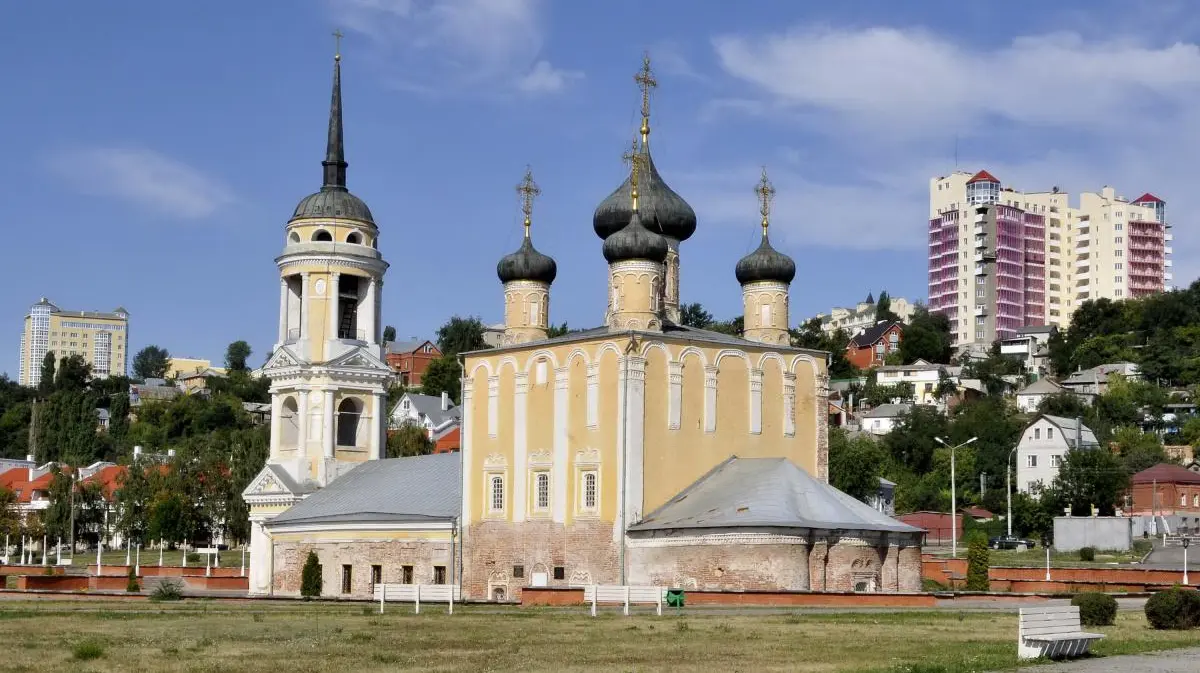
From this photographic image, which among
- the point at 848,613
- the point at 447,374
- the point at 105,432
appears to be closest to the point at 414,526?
the point at 848,613

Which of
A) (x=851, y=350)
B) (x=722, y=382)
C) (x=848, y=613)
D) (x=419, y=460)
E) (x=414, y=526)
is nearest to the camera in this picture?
(x=848, y=613)

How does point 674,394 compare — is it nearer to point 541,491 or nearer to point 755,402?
point 755,402

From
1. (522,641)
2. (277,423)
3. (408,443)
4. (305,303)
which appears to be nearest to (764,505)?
(522,641)

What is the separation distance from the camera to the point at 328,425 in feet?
181

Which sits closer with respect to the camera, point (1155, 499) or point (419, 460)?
point (419, 460)

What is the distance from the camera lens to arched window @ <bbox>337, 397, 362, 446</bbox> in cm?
5631

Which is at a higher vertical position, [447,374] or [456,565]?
[447,374]

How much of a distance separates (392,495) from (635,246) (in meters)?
11.9

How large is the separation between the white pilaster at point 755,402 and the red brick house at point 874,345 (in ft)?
368

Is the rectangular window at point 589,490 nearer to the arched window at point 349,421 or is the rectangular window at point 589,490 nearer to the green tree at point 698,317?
the arched window at point 349,421

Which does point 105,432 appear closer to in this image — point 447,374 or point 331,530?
point 447,374

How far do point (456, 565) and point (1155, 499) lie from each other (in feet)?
168

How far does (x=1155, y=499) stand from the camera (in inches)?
3386

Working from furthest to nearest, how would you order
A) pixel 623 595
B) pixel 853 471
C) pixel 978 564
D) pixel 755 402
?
pixel 853 471 < pixel 755 402 < pixel 978 564 < pixel 623 595
